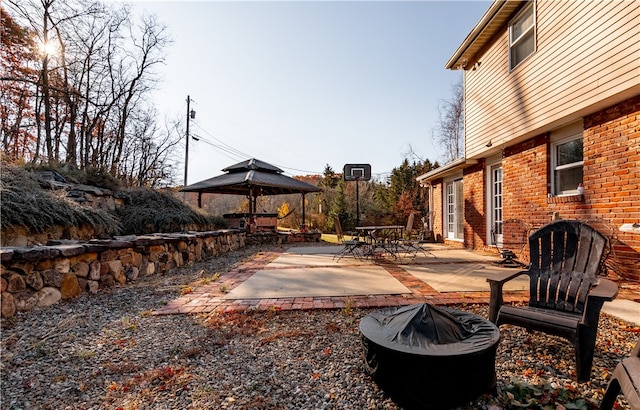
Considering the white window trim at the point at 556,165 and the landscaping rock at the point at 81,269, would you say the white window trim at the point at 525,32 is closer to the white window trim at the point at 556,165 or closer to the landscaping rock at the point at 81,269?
the white window trim at the point at 556,165

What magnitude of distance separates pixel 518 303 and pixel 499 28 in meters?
6.04

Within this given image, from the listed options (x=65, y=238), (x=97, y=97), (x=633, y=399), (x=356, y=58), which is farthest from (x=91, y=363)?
(x=97, y=97)

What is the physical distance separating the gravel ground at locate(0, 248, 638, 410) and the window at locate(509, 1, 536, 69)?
5.11 m

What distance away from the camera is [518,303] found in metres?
3.11

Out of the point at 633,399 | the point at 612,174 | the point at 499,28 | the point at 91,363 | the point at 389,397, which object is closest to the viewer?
the point at 633,399

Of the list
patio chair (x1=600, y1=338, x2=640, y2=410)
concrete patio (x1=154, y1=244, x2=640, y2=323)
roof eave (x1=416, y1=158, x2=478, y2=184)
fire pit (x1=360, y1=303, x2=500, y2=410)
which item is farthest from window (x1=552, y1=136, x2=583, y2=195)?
fire pit (x1=360, y1=303, x2=500, y2=410)

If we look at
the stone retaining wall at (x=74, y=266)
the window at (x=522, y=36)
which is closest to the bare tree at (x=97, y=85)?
the stone retaining wall at (x=74, y=266)

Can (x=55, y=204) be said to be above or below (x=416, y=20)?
below

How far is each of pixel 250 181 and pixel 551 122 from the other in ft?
24.3

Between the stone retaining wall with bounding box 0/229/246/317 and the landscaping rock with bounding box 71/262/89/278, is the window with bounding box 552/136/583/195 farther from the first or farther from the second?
the landscaping rock with bounding box 71/262/89/278

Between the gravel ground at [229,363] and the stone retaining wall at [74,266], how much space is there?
0.73 ft

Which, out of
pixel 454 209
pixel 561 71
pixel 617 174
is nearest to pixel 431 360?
pixel 617 174

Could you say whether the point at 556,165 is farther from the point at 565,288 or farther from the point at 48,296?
the point at 48,296

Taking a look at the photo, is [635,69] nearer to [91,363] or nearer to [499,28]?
[499,28]
